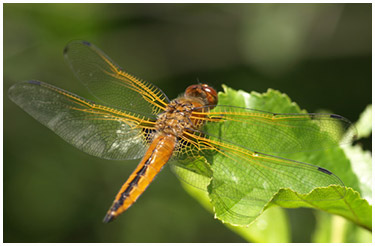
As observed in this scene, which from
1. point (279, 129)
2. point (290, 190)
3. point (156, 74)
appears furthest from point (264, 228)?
point (156, 74)

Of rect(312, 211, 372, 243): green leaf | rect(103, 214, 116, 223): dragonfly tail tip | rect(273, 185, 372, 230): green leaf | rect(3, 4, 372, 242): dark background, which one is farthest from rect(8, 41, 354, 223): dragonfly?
rect(3, 4, 372, 242): dark background

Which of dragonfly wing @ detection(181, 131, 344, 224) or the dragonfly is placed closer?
dragonfly wing @ detection(181, 131, 344, 224)

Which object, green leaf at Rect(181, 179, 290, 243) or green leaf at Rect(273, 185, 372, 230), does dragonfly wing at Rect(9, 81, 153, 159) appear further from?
green leaf at Rect(273, 185, 372, 230)

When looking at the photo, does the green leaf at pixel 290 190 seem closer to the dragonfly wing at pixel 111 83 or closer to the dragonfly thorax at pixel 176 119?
the dragonfly thorax at pixel 176 119

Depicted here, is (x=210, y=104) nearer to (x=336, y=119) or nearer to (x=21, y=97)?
(x=336, y=119)

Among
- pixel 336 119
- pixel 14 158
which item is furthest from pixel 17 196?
pixel 336 119

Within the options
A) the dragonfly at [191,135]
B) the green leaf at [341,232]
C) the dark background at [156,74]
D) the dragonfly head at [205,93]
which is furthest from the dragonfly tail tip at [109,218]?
the dark background at [156,74]
